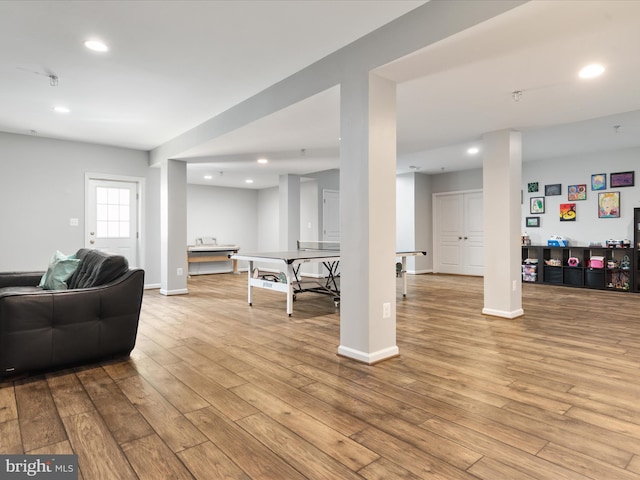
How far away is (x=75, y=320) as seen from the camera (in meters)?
2.78

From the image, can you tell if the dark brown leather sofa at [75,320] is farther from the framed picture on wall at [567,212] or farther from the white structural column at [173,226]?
the framed picture on wall at [567,212]

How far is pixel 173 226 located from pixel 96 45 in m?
3.57

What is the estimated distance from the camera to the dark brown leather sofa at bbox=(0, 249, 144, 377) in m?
2.54

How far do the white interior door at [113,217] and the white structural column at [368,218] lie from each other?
506 cm

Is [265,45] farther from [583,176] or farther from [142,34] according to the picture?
[583,176]

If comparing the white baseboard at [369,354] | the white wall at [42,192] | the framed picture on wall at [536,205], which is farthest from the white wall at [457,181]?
the white wall at [42,192]

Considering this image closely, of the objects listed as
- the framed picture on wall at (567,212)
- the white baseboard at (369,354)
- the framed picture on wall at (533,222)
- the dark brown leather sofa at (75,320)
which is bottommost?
the white baseboard at (369,354)

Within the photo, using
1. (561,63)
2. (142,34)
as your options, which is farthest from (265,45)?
(561,63)

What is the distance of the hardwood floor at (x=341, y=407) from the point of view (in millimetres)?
1634

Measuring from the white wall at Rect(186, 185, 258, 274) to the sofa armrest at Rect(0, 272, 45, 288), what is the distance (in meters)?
5.55

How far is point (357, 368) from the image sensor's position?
2.79 m

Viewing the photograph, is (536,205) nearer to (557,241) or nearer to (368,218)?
(557,241)

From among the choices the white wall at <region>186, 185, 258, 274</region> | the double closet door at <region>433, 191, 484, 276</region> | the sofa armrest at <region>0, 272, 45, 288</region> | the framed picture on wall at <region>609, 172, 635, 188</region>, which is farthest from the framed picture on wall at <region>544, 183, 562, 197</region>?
the sofa armrest at <region>0, 272, 45, 288</region>

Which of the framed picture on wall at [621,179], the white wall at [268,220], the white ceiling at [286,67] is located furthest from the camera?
the white wall at [268,220]
